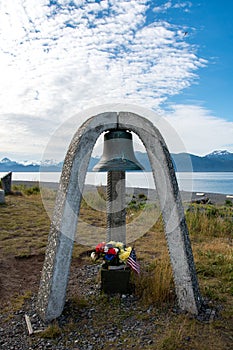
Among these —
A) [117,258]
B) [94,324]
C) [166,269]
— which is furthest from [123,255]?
[94,324]

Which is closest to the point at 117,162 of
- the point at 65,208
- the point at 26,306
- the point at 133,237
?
the point at 65,208

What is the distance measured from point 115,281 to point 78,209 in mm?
1286

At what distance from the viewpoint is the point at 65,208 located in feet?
13.1

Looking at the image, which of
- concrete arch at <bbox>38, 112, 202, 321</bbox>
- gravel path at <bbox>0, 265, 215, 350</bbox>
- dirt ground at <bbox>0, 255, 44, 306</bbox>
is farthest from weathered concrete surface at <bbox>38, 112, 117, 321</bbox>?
dirt ground at <bbox>0, 255, 44, 306</bbox>

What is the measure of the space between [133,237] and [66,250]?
348cm

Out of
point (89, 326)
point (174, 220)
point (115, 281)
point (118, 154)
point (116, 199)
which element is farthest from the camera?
point (116, 199)

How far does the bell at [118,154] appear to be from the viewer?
4437 millimetres

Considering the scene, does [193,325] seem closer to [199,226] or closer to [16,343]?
[16,343]

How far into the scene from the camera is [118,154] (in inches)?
177

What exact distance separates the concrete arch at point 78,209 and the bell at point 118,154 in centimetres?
14

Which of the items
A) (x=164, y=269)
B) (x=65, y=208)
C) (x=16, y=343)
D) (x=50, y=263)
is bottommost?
(x=16, y=343)

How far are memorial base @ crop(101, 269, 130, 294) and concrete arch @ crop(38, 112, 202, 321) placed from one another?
72cm

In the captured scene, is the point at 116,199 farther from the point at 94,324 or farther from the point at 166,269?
the point at 94,324

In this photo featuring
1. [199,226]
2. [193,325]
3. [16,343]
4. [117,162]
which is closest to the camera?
[16,343]
